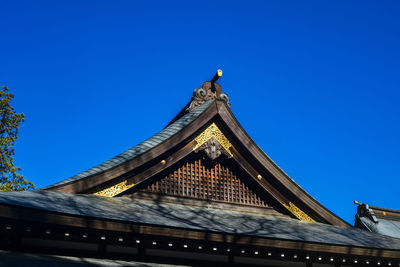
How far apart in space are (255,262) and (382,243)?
3339 mm

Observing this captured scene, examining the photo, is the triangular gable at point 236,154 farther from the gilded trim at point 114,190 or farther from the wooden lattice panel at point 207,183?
the gilded trim at point 114,190

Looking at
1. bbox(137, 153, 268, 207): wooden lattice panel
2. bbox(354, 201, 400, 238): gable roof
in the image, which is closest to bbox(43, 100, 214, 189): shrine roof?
bbox(137, 153, 268, 207): wooden lattice panel

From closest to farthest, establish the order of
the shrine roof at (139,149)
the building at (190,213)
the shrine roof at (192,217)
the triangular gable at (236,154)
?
the building at (190,213)
the shrine roof at (192,217)
the shrine roof at (139,149)
the triangular gable at (236,154)

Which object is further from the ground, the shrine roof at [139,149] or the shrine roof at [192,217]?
the shrine roof at [139,149]

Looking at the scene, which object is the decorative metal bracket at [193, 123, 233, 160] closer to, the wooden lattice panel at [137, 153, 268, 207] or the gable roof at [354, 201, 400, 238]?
the wooden lattice panel at [137, 153, 268, 207]

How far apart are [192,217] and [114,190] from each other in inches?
69.4

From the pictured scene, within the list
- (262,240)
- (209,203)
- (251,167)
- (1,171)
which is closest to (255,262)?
(262,240)


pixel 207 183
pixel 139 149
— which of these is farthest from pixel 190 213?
pixel 139 149

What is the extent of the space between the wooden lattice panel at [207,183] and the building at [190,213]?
0.03 meters

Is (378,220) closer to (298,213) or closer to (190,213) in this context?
(298,213)

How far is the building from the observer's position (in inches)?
249

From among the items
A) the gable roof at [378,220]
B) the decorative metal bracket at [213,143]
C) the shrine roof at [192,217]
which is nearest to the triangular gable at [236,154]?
the decorative metal bracket at [213,143]

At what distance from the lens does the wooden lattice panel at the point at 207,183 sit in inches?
367

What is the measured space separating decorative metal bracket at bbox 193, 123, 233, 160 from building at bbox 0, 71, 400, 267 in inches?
1.0
